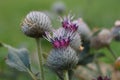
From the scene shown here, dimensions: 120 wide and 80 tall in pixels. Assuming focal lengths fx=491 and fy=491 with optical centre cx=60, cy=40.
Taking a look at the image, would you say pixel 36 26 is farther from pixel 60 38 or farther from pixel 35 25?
pixel 60 38

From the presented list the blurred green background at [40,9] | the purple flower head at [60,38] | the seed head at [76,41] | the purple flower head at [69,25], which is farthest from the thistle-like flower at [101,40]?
the blurred green background at [40,9]

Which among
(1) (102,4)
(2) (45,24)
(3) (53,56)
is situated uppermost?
(1) (102,4)

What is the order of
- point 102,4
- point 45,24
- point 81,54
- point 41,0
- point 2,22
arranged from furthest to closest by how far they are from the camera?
1. point 41,0
2. point 102,4
3. point 2,22
4. point 81,54
5. point 45,24

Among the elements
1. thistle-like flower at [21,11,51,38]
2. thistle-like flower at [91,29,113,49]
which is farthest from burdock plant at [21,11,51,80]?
thistle-like flower at [91,29,113,49]

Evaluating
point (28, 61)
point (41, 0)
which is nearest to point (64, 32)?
point (28, 61)

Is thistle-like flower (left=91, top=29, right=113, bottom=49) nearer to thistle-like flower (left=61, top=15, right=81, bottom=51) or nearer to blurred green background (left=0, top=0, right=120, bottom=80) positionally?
thistle-like flower (left=61, top=15, right=81, bottom=51)

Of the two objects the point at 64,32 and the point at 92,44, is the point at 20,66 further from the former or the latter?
the point at 92,44

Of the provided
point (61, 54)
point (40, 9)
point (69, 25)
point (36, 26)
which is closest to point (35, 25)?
point (36, 26)
